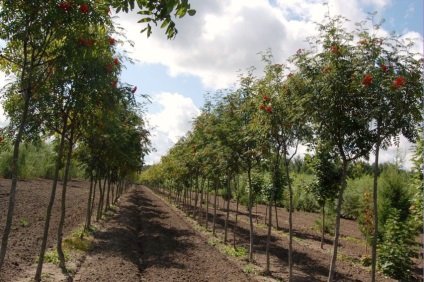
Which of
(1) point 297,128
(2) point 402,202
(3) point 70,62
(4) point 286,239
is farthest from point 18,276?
(2) point 402,202

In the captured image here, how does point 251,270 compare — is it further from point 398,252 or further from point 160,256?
point 398,252

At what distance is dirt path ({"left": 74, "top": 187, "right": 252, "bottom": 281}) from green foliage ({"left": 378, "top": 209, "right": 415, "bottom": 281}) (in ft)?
16.3

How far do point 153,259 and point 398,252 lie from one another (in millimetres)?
7565

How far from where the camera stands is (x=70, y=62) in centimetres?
516

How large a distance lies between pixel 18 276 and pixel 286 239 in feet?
41.7

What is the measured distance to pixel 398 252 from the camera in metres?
11.0

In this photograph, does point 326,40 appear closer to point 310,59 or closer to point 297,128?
point 310,59

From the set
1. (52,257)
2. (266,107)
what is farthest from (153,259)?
(266,107)

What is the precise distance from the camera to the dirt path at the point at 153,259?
8719 mm

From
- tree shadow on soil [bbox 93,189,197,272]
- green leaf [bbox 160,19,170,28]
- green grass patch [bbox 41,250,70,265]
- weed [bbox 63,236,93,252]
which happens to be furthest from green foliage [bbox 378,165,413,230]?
green leaf [bbox 160,19,170,28]

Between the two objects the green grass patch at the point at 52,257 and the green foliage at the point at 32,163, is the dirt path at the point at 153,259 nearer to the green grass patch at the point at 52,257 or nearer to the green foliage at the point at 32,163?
the green grass patch at the point at 52,257

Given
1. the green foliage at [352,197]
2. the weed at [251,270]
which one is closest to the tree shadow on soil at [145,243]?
the weed at [251,270]

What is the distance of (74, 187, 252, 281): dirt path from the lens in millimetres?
8719

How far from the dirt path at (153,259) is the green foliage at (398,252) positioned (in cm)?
496
